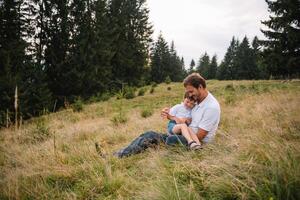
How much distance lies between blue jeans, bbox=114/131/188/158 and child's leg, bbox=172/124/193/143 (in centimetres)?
11

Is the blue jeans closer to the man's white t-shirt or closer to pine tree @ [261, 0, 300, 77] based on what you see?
the man's white t-shirt

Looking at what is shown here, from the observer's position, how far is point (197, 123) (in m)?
4.02

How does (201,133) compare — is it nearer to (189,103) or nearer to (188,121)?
(188,121)

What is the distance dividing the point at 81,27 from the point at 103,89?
5.36m

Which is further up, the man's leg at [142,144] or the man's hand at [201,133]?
the man's hand at [201,133]

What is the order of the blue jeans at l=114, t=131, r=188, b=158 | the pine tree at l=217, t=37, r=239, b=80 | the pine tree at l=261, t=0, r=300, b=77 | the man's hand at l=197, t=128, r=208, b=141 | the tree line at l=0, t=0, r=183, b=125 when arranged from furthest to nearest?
the pine tree at l=217, t=37, r=239, b=80
the pine tree at l=261, t=0, r=300, b=77
the tree line at l=0, t=0, r=183, b=125
the blue jeans at l=114, t=131, r=188, b=158
the man's hand at l=197, t=128, r=208, b=141

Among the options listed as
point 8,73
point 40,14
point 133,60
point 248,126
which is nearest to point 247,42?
point 133,60

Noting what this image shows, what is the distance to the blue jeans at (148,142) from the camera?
13.0 ft

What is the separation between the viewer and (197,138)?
379cm

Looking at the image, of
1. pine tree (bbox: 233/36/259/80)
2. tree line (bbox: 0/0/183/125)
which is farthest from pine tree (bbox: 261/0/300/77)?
pine tree (bbox: 233/36/259/80)

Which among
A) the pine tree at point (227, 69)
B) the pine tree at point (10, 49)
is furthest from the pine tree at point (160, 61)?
the pine tree at point (10, 49)

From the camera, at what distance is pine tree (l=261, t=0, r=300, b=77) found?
18.5 m

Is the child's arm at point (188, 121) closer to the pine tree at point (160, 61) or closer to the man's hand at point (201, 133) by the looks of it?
the man's hand at point (201, 133)

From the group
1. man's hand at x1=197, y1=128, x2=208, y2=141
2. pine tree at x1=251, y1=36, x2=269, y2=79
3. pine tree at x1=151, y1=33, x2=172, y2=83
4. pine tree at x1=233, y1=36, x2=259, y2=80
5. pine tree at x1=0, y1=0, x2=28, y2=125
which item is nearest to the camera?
man's hand at x1=197, y1=128, x2=208, y2=141
